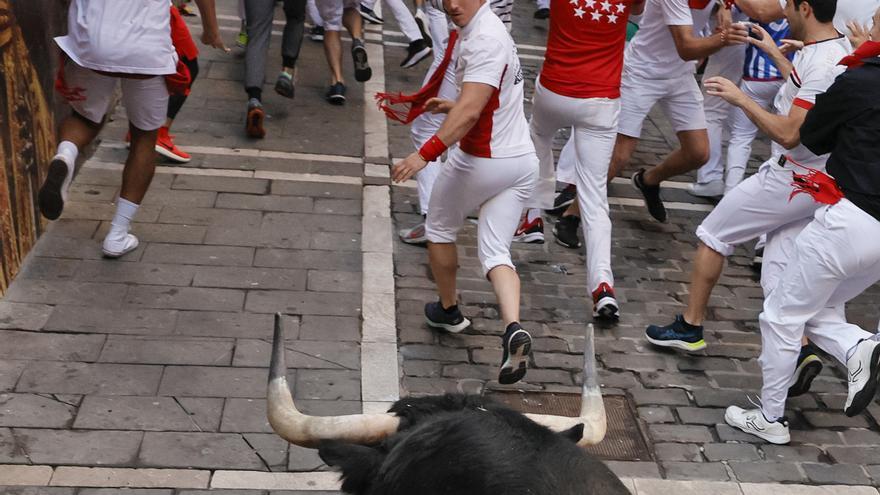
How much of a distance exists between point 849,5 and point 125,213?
4.68 m

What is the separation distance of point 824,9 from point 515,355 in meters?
2.55

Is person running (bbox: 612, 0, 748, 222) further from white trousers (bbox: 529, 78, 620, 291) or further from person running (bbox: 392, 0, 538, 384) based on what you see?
person running (bbox: 392, 0, 538, 384)

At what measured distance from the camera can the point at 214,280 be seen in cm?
716

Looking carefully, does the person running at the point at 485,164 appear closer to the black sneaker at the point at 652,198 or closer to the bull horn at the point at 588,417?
the bull horn at the point at 588,417

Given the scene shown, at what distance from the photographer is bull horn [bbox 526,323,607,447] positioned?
11.4 ft

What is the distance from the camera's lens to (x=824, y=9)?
6074 millimetres

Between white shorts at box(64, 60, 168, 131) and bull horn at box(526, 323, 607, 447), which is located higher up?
bull horn at box(526, 323, 607, 447)

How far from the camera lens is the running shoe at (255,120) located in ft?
30.9

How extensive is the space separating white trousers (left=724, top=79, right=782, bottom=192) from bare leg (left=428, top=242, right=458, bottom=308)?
325 centimetres

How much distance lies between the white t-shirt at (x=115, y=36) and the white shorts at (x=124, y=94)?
0.19m

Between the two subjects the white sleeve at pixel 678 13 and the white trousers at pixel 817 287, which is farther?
the white sleeve at pixel 678 13

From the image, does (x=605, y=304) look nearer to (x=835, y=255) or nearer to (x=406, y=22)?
(x=835, y=255)

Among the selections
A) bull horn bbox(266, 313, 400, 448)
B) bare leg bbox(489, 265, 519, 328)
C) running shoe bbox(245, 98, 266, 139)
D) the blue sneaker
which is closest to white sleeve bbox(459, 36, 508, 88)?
bare leg bbox(489, 265, 519, 328)

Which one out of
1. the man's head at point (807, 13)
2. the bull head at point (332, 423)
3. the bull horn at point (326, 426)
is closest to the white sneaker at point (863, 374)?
the man's head at point (807, 13)
